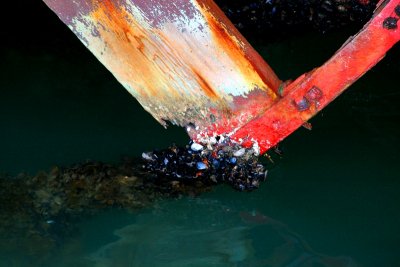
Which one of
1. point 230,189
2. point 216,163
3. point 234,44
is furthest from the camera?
point 230,189

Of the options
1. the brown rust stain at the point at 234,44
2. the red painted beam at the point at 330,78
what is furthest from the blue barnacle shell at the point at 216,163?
the brown rust stain at the point at 234,44

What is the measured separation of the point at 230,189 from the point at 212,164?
1.22 feet

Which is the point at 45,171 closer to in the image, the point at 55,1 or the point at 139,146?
the point at 139,146

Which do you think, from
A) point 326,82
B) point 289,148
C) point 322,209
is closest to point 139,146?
point 289,148

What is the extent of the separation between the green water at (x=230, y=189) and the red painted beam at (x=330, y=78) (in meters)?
0.54

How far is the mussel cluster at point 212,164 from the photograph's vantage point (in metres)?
2.99

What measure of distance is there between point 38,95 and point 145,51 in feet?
6.21

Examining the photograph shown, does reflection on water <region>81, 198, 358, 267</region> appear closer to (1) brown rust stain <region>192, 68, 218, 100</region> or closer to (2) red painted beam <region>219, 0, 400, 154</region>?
(2) red painted beam <region>219, 0, 400, 154</region>

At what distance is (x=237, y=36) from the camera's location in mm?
2730

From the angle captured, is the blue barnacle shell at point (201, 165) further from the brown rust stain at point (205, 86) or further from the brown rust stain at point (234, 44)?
the brown rust stain at point (234, 44)

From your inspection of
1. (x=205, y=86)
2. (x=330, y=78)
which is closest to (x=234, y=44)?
(x=205, y=86)

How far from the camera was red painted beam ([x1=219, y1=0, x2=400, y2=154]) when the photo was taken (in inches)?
104

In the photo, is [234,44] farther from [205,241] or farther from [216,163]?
[205,241]

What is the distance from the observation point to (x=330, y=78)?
9.01 feet
